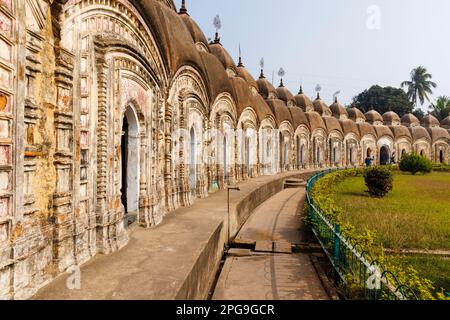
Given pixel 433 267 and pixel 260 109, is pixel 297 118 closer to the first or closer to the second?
pixel 260 109

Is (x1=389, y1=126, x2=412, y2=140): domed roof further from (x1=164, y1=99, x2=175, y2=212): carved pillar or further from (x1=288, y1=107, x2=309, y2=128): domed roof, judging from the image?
(x1=164, y1=99, x2=175, y2=212): carved pillar

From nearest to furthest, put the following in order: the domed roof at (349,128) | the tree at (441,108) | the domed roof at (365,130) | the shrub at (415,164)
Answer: the shrub at (415,164) → the domed roof at (349,128) → the domed roof at (365,130) → the tree at (441,108)

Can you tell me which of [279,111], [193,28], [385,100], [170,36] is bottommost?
[170,36]

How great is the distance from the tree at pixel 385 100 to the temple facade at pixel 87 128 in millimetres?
54065

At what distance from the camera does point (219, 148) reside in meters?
12.6

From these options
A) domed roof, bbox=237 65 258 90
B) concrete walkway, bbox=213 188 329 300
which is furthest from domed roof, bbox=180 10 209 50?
concrete walkway, bbox=213 188 329 300

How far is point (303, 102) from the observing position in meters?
32.2

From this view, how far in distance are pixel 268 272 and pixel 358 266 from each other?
1.74 meters

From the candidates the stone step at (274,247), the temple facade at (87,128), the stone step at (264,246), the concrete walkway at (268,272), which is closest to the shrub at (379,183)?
the concrete walkway at (268,272)

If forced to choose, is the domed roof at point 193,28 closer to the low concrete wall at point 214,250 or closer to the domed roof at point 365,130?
the low concrete wall at point 214,250

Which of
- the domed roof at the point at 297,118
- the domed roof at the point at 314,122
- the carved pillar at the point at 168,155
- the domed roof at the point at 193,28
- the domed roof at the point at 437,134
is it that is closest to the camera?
the carved pillar at the point at 168,155

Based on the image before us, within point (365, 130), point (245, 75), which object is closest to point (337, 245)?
point (245, 75)

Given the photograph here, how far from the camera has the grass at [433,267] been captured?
215 inches
